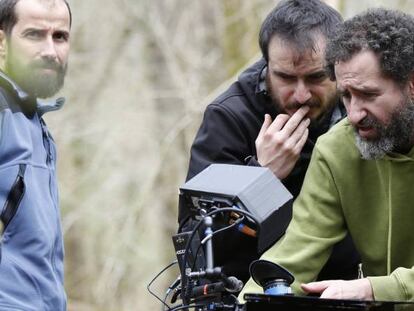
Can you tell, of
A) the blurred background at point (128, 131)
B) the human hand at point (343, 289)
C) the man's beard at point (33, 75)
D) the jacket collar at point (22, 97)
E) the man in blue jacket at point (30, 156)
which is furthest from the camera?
the blurred background at point (128, 131)

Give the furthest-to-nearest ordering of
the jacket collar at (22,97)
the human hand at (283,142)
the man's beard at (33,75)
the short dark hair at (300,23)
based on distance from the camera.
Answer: the short dark hair at (300,23) → the human hand at (283,142) → the man's beard at (33,75) → the jacket collar at (22,97)

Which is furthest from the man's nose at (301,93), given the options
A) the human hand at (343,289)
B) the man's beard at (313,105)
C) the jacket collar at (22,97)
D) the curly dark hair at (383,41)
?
the jacket collar at (22,97)

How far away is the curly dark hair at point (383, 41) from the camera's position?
5.15 metres

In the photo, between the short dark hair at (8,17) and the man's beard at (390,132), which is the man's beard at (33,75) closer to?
the short dark hair at (8,17)

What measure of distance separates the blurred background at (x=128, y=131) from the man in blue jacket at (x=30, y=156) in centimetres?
905

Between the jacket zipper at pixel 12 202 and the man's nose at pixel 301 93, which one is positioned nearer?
the jacket zipper at pixel 12 202

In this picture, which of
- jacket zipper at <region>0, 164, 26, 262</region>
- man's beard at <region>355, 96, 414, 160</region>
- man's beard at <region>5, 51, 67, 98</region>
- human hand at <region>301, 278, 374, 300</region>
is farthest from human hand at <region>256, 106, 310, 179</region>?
jacket zipper at <region>0, 164, 26, 262</region>

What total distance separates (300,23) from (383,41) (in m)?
0.70

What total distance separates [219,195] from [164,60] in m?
10.7

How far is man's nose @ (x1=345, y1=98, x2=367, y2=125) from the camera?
202 inches

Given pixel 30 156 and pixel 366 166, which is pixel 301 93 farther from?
pixel 30 156

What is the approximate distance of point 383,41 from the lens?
17.0ft

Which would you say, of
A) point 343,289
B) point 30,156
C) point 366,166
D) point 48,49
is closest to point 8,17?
point 48,49

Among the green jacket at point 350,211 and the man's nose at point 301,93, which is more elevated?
the man's nose at point 301,93
